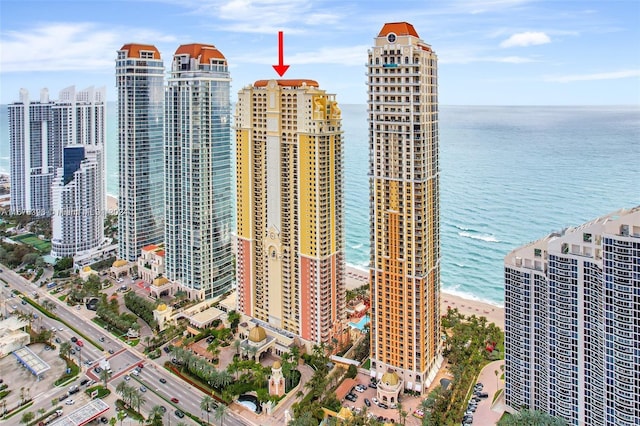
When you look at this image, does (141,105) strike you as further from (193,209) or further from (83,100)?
(83,100)

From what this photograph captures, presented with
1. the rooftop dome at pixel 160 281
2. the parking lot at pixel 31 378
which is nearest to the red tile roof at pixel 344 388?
the parking lot at pixel 31 378

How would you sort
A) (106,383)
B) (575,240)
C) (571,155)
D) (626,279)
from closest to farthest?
(626,279) < (575,240) < (106,383) < (571,155)

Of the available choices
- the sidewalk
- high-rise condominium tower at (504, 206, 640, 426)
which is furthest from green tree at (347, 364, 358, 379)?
high-rise condominium tower at (504, 206, 640, 426)

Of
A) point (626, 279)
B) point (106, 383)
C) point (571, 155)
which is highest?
point (571, 155)

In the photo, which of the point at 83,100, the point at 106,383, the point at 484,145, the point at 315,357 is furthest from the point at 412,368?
the point at 484,145

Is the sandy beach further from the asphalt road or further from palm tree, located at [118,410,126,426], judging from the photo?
palm tree, located at [118,410,126,426]

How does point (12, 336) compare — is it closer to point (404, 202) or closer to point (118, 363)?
point (118, 363)

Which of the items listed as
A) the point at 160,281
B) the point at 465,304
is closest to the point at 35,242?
the point at 160,281
